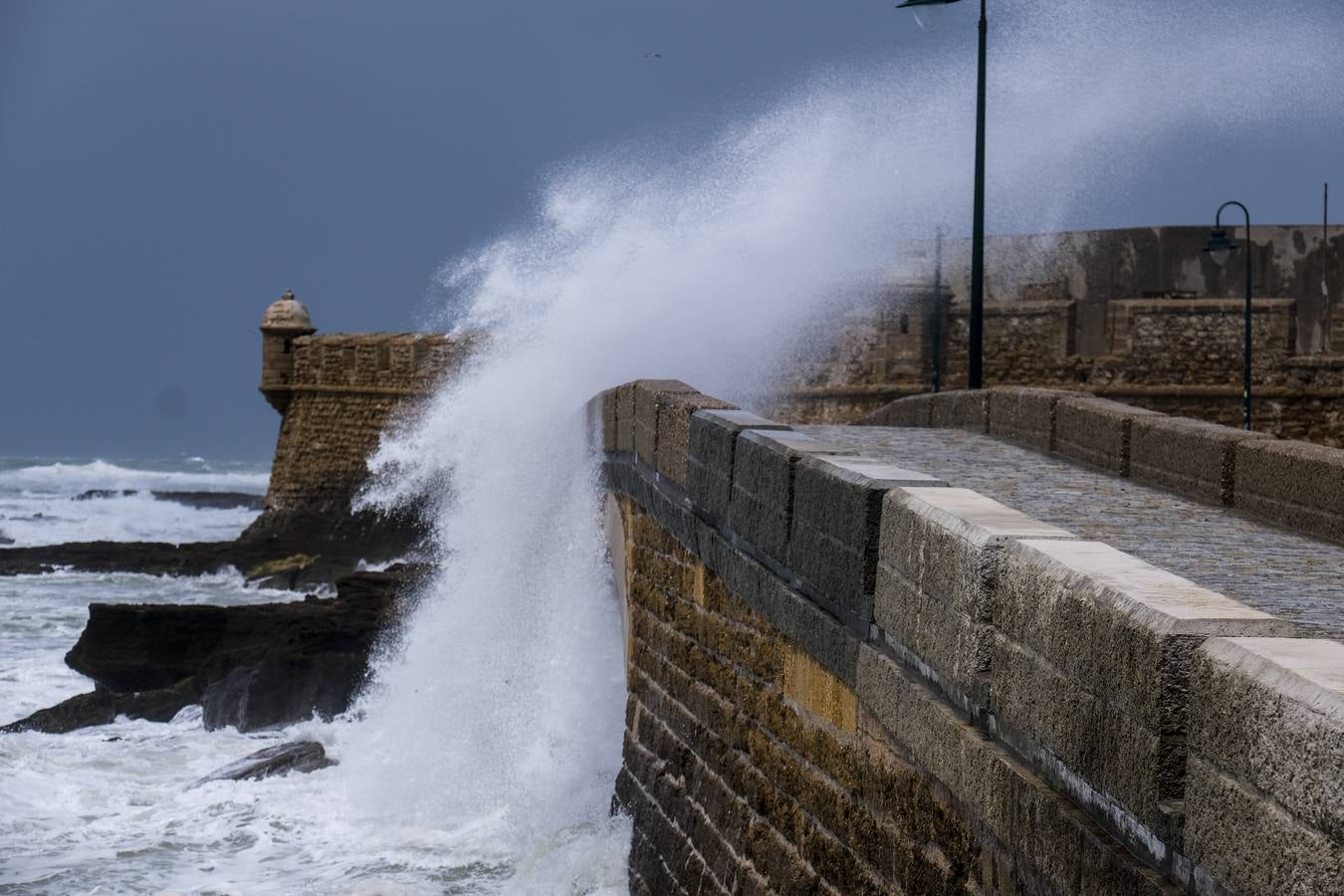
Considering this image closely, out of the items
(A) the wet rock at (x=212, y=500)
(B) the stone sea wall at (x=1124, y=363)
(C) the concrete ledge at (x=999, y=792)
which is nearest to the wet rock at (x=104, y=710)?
(C) the concrete ledge at (x=999, y=792)

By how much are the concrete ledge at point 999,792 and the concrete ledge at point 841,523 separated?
0.27 meters

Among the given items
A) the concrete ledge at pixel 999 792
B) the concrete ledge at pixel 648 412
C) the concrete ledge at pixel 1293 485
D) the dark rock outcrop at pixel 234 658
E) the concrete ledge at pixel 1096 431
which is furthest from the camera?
the dark rock outcrop at pixel 234 658

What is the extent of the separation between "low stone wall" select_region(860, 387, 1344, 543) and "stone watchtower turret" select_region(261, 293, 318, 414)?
24881mm

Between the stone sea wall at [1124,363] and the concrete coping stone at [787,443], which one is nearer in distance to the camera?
the concrete coping stone at [787,443]

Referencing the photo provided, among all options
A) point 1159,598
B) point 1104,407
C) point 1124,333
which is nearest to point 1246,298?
point 1124,333

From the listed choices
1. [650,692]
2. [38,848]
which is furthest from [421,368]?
[650,692]

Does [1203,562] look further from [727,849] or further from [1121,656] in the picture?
[1121,656]

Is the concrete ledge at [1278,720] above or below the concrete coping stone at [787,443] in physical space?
below

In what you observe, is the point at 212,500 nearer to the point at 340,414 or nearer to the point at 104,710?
the point at 340,414

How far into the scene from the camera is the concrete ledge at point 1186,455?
848 centimetres

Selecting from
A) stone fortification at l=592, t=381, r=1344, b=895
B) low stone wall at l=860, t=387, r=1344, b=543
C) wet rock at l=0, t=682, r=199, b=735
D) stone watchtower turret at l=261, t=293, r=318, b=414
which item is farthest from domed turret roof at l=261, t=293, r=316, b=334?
stone fortification at l=592, t=381, r=1344, b=895

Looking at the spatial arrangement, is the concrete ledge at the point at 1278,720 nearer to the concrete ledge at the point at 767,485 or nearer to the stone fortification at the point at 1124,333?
the concrete ledge at the point at 767,485

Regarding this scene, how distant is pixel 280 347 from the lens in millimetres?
35812

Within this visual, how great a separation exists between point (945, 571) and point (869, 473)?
40.9 inches
